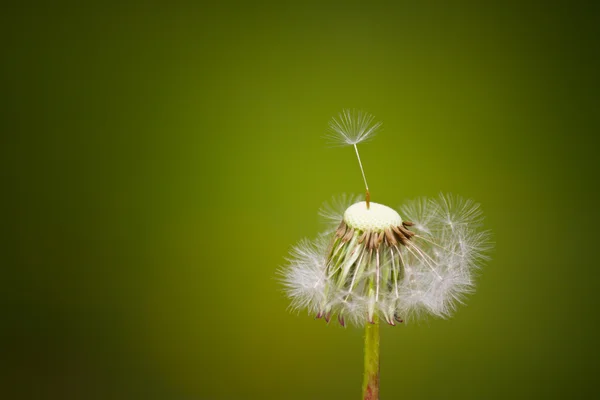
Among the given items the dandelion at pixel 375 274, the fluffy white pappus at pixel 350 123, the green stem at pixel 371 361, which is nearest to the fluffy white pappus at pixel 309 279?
the dandelion at pixel 375 274

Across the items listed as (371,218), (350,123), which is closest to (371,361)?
(371,218)

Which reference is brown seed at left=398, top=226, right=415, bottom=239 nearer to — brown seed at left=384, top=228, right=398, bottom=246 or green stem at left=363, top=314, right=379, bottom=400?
brown seed at left=384, top=228, right=398, bottom=246

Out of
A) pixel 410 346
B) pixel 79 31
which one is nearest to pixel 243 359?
pixel 410 346

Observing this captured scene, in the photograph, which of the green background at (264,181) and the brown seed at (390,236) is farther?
the green background at (264,181)

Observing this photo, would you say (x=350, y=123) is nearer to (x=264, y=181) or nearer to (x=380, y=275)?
(x=264, y=181)

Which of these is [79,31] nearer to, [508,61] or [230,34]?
[230,34]

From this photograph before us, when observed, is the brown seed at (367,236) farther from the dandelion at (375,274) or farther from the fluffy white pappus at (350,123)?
the fluffy white pappus at (350,123)
